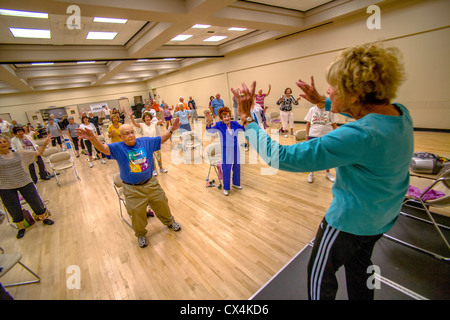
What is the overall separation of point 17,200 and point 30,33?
230 inches

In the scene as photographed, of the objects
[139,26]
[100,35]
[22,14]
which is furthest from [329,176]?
[100,35]

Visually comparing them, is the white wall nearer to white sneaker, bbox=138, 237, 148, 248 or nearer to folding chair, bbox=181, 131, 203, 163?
folding chair, bbox=181, 131, 203, 163

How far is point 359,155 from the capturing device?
2.83 ft

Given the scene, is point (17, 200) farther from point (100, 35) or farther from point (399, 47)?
point (399, 47)

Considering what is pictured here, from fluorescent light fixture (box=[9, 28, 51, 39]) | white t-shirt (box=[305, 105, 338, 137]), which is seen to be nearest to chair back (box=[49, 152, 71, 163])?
fluorescent light fixture (box=[9, 28, 51, 39])

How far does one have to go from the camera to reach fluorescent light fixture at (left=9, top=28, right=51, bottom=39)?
5.79m

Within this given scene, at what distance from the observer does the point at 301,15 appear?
7.66 m

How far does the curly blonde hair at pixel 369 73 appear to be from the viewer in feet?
2.79

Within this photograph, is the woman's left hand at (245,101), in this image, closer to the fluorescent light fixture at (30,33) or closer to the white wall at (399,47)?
the white wall at (399,47)

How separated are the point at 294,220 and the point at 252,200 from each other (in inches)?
36.3

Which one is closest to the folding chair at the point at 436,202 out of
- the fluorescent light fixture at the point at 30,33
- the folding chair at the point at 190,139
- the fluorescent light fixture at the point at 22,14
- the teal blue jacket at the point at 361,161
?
the teal blue jacket at the point at 361,161

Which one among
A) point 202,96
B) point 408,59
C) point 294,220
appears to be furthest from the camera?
point 202,96
